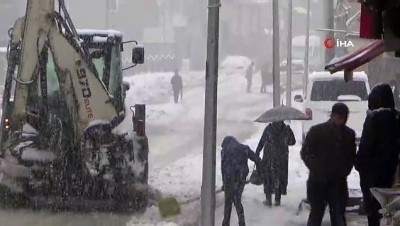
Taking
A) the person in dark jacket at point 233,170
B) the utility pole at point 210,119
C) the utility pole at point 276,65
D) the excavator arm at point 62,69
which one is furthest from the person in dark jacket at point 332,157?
the utility pole at point 276,65

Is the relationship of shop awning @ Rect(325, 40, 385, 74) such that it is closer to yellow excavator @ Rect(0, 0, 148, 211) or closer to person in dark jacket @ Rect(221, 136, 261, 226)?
person in dark jacket @ Rect(221, 136, 261, 226)

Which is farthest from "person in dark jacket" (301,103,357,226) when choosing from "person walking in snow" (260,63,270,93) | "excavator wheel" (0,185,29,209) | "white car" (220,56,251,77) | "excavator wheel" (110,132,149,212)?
"white car" (220,56,251,77)

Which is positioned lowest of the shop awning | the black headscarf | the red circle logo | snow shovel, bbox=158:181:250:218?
snow shovel, bbox=158:181:250:218

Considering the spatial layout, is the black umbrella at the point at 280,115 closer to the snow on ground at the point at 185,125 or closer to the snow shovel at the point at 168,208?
the snow on ground at the point at 185,125

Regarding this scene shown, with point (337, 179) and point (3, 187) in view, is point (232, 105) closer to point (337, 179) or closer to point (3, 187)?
point (3, 187)

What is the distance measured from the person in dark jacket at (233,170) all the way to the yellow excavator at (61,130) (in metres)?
1.97

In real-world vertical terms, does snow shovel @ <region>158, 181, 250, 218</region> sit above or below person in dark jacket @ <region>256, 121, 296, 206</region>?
below

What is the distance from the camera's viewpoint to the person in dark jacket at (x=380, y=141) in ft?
27.1

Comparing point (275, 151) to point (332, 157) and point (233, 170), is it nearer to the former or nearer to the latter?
point (233, 170)

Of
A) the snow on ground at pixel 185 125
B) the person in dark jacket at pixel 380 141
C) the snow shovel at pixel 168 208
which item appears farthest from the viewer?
the snow on ground at pixel 185 125

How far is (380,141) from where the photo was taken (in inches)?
327

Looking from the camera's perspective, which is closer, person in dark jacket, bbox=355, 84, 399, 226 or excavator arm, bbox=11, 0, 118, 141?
person in dark jacket, bbox=355, 84, 399, 226

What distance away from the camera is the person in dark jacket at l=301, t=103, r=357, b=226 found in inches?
337

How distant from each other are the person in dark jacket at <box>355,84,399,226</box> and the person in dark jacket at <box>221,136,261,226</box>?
6.95 ft
